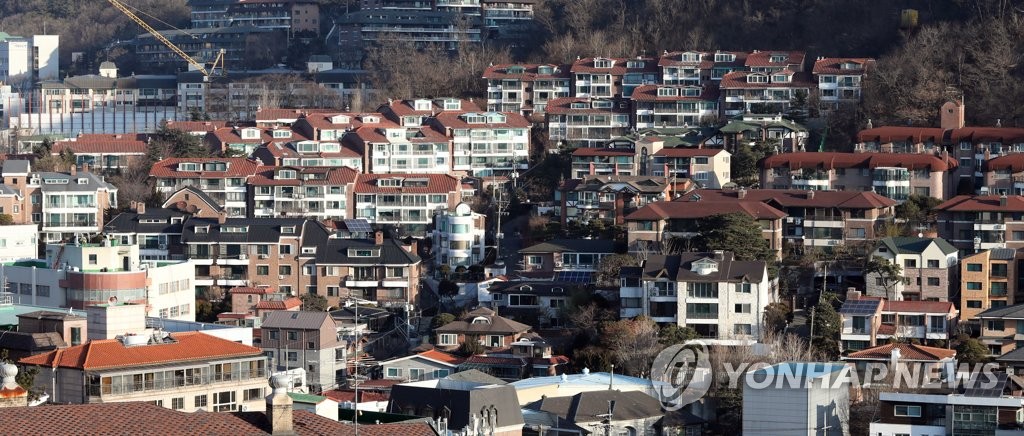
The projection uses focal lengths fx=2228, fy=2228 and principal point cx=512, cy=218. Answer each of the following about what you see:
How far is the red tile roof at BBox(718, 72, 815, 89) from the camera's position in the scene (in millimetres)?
53781

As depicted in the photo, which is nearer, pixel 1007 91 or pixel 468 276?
pixel 468 276

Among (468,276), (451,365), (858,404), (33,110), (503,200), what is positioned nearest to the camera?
(858,404)

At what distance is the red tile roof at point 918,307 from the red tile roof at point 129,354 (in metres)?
14.6

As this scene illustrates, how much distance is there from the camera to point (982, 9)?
54531mm

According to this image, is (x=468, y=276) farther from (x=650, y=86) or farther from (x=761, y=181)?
(x=650, y=86)

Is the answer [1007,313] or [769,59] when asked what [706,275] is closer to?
[1007,313]

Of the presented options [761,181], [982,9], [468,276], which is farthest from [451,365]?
[982,9]

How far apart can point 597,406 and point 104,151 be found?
86.1ft

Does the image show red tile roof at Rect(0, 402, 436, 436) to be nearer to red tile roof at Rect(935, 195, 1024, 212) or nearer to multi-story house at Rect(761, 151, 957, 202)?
red tile roof at Rect(935, 195, 1024, 212)

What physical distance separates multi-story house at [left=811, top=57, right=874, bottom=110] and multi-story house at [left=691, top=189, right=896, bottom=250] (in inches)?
411

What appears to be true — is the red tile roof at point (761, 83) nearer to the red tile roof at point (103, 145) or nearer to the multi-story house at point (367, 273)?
the multi-story house at point (367, 273)

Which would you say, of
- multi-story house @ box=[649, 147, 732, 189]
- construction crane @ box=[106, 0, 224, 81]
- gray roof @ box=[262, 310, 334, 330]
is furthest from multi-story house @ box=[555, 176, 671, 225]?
construction crane @ box=[106, 0, 224, 81]

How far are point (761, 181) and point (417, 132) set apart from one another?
10236mm

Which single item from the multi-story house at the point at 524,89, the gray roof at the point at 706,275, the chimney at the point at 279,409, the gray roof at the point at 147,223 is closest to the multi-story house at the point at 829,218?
the gray roof at the point at 706,275
